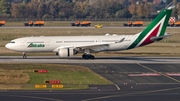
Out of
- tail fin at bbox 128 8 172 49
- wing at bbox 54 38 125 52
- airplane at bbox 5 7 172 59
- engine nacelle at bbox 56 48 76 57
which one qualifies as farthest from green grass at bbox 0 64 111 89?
tail fin at bbox 128 8 172 49

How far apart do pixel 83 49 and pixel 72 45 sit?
171 centimetres

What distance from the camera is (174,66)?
2516 inches

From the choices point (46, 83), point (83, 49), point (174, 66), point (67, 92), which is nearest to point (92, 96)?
point (67, 92)

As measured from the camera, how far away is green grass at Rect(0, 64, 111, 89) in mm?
49009

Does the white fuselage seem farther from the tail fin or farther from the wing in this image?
the tail fin

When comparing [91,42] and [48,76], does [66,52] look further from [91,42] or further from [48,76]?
[48,76]

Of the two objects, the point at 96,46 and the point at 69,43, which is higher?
the point at 69,43

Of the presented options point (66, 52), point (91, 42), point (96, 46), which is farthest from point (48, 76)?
point (91, 42)

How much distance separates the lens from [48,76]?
54875 millimetres

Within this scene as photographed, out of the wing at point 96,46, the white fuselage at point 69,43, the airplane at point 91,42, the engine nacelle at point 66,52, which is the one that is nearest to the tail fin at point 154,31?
the airplane at point 91,42

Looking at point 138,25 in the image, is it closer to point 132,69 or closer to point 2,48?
point 2,48

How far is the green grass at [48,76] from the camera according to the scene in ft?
161

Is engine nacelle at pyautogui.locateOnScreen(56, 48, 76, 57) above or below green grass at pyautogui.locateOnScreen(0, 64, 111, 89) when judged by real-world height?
above

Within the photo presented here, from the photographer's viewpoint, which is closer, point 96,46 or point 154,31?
point 96,46
